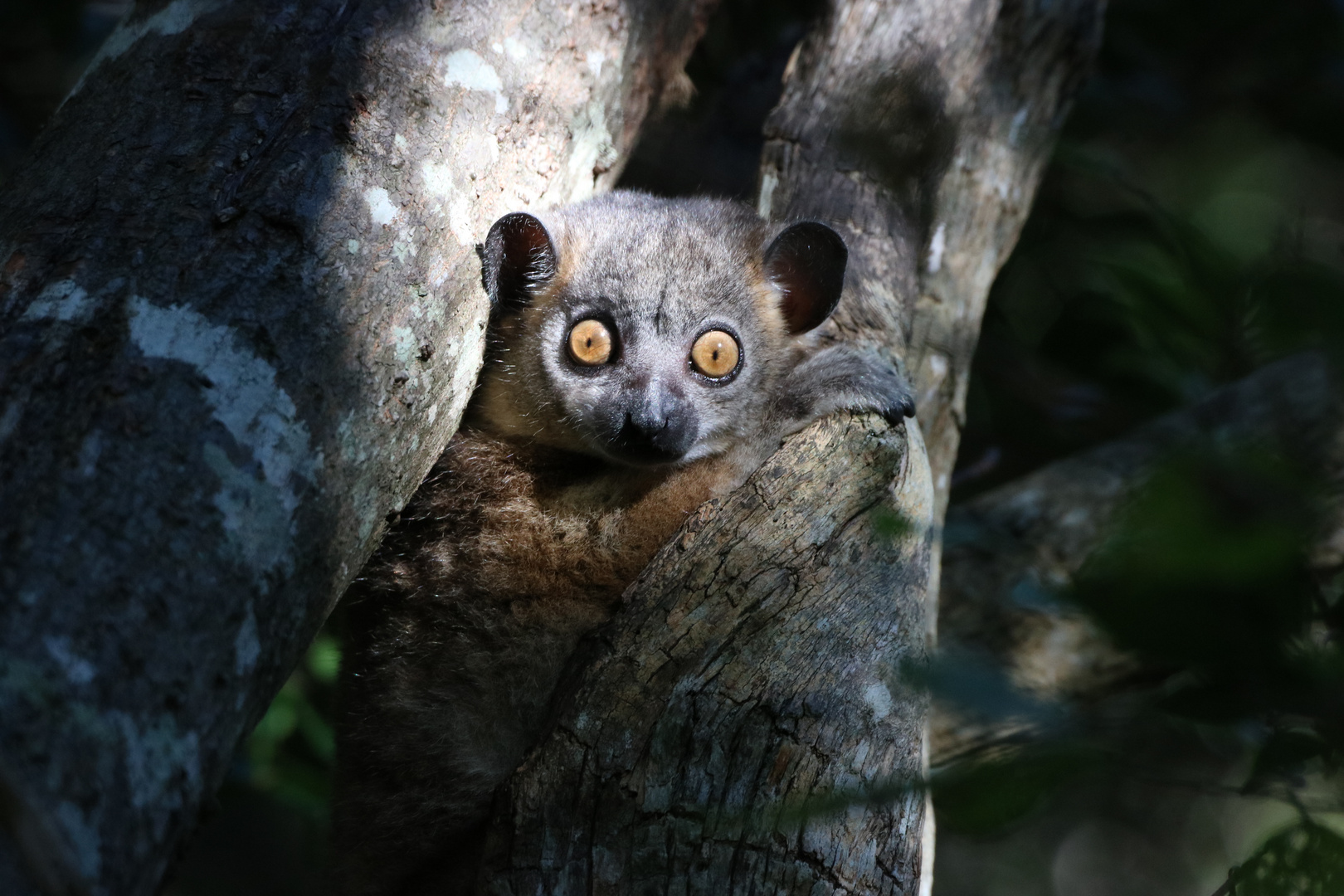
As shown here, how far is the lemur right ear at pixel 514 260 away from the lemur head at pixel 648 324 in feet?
0.04

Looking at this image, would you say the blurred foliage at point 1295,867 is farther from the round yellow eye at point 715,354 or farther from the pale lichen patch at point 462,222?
the round yellow eye at point 715,354

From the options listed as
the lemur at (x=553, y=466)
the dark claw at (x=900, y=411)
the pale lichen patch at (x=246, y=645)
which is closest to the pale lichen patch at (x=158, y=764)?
the pale lichen patch at (x=246, y=645)

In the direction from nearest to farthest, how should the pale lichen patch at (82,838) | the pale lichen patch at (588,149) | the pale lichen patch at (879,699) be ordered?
the pale lichen patch at (82,838), the pale lichen patch at (879,699), the pale lichen patch at (588,149)

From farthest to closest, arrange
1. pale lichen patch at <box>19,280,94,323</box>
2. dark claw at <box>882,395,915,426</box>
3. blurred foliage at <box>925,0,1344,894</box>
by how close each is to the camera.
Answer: dark claw at <box>882,395,915,426</box> → pale lichen patch at <box>19,280,94,323</box> → blurred foliage at <box>925,0,1344,894</box>

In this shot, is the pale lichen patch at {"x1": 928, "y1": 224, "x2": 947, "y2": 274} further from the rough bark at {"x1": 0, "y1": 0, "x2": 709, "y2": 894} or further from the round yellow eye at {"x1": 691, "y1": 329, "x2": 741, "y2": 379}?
the rough bark at {"x1": 0, "y1": 0, "x2": 709, "y2": 894}

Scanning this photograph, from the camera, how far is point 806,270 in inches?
146

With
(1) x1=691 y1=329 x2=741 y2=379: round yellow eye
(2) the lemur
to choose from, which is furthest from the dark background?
(1) x1=691 y1=329 x2=741 y2=379: round yellow eye

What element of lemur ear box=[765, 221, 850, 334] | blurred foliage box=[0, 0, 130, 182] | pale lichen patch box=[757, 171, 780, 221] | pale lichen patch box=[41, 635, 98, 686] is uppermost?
blurred foliage box=[0, 0, 130, 182]

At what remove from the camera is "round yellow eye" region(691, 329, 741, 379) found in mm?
3684

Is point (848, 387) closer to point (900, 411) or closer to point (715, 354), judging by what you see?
point (900, 411)

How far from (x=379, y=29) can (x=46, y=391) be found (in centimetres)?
140

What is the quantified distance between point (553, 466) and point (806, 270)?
110 cm

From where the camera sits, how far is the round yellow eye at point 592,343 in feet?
12.0

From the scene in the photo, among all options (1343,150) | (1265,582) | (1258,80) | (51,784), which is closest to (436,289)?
(51,784)
